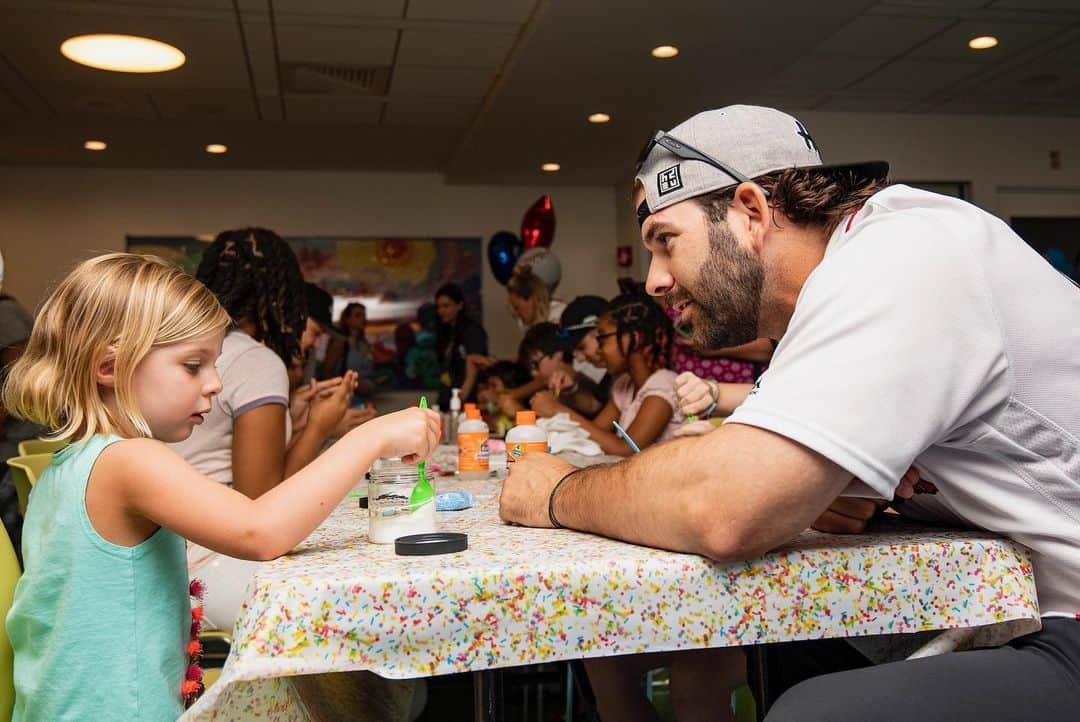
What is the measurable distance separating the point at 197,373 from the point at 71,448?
0.64 ft

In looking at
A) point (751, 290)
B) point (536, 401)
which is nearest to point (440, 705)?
point (536, 401)

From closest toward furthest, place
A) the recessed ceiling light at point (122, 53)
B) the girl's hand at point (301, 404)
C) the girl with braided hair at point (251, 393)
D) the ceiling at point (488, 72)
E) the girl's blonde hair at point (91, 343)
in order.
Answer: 1. the girl's blonde hair at point (91, 343)
2. the girl with braided hair at point (251, 393)
3. the girl's hand at point (301, 404)
4. the ceiling at point (488, 72)
5. the recessed ceiling light at point (122, 53)

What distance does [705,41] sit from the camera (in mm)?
4469

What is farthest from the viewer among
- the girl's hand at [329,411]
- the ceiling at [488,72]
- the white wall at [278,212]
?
the white wall at [278,212]

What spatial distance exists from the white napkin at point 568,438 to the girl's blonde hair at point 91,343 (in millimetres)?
1426

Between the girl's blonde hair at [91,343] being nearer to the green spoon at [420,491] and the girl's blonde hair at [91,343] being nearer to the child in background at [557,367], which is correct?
the green spoon at [420,491]

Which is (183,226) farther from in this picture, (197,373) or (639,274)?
(197,373)

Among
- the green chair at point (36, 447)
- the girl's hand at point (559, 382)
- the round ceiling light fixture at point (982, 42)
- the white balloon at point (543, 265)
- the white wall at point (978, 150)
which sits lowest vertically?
the green chair at point (36, 447)

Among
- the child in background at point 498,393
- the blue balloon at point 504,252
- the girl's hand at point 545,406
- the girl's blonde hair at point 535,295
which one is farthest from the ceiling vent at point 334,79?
the girl's hand at point 545,406

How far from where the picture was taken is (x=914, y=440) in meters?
0.89

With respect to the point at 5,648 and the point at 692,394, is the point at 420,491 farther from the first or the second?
the point at 692,394

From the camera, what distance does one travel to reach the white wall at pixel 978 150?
252 inches

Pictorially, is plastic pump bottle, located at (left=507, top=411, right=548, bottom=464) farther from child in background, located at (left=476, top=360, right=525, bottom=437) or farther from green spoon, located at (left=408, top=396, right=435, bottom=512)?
child in background, located at (left=476, top=360, right=525, bottom=437)

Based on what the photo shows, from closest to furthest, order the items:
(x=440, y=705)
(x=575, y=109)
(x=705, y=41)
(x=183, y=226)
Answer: (x=440, y=705)
(x=705, y=41)
(x=575, y=109)
(x=183, y=226)
